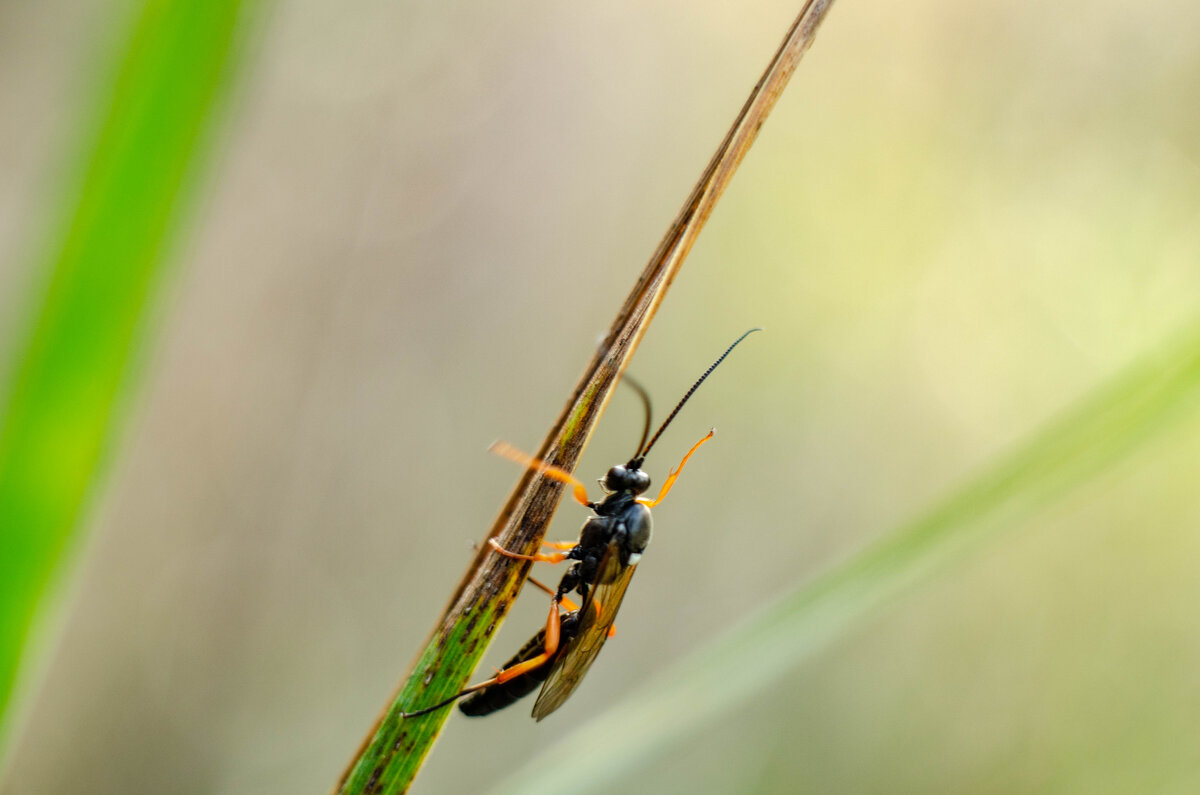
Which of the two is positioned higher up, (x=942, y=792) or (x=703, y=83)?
(x=703, y=83)

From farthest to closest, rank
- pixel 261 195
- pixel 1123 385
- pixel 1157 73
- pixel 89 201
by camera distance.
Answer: pixel 261 195
pixel 1157 73
pixel 1123 385
pixel 89 201

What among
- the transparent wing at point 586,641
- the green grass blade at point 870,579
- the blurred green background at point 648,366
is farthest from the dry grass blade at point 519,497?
the blurred green background at point 648,366

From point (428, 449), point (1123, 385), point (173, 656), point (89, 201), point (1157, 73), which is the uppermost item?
point (1157, 73)

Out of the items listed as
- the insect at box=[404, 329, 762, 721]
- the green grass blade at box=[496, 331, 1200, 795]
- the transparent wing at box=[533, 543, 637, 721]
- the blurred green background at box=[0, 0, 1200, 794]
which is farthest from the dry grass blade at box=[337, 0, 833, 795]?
the blurred green background at box=[0, 0, 1200, 794]

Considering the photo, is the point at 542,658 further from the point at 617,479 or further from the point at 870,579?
the point at 870,579

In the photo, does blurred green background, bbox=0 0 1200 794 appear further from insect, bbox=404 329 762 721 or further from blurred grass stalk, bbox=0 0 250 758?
blurred grass stalk, bbox=0 0 250 758

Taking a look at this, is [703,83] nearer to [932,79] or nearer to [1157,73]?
[932,79]

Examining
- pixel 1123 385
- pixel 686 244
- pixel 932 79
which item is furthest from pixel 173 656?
pixel 932 79
